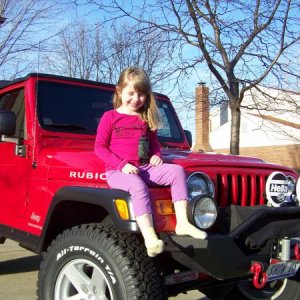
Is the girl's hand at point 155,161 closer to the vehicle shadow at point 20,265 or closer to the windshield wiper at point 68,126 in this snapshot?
the windshield wiper at point 68,126

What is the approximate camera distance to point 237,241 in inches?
129

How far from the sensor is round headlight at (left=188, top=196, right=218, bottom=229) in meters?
3.13

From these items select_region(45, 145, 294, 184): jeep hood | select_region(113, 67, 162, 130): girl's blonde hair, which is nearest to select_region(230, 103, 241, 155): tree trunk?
select_region(45, 145, 294, 184): jeep hood

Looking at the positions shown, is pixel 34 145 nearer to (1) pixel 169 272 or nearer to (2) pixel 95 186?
(2) pixel 95 186

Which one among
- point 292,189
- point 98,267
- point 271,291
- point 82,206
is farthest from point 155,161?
point 271,291

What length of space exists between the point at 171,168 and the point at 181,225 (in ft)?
1.24

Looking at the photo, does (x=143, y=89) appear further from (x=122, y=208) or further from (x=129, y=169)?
(x=122, y=208)

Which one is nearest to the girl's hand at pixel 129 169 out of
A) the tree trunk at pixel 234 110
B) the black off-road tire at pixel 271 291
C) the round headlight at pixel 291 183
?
the round headlight at pixel 291 183

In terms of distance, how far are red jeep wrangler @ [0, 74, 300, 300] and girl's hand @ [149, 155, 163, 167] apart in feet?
0.61

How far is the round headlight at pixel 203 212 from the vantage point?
10.3 feet

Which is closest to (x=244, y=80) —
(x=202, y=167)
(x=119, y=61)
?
(x=119, y=61)

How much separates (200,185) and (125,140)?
2.00 ft

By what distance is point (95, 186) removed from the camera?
354 cm

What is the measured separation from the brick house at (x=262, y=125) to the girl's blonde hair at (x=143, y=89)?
5.61 m
